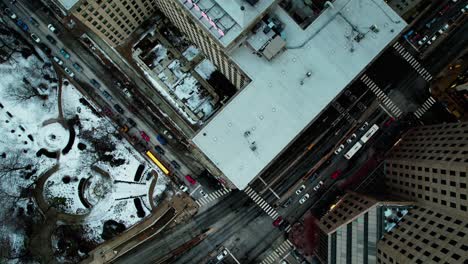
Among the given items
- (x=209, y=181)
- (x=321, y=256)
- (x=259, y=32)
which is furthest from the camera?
(x=209, y=181)

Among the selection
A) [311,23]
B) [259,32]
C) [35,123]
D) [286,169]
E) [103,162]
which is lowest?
[286,169]

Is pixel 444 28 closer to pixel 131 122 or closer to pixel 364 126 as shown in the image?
pixel 364 126

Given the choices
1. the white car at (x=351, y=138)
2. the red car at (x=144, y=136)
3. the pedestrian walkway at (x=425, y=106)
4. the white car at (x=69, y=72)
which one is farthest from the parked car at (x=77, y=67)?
the pedestrian walkway at (x=425, y=106)

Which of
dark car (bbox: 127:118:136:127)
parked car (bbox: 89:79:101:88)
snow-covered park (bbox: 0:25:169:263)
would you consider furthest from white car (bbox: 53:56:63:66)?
dark car (bbox: 127:118:136:127)

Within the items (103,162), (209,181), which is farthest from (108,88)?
(209,181)

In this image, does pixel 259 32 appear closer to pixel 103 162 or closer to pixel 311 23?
pixel 311 23

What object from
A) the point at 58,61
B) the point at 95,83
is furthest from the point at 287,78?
the point at 58,61
